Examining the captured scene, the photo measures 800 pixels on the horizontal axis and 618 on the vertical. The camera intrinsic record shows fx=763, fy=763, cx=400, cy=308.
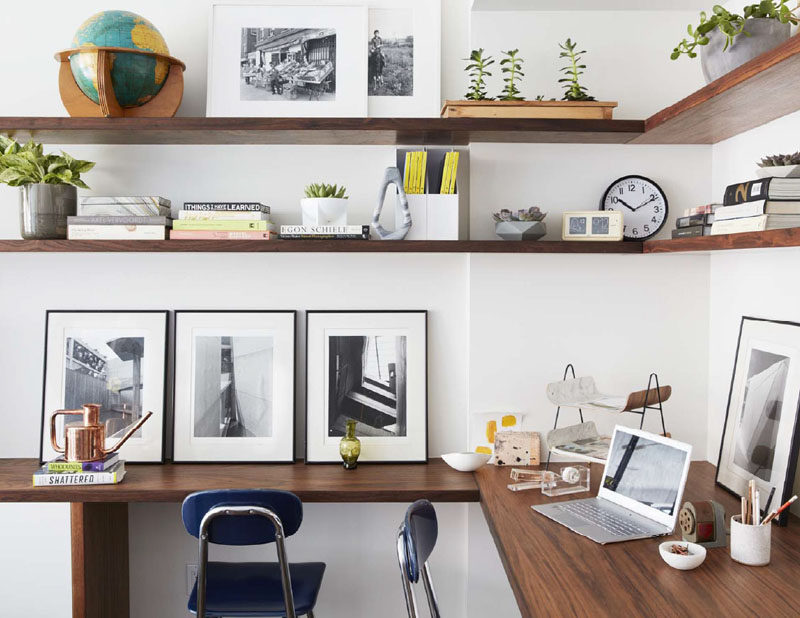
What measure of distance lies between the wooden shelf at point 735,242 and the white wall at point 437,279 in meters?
0.36

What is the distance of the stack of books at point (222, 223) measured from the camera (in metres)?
2.53

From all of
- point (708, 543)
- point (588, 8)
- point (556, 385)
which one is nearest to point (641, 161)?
point (588, 8)

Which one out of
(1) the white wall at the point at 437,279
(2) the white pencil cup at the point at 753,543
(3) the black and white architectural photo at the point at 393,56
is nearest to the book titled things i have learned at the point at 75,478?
(1) the white wall at the point at 437,279

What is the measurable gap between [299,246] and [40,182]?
906 millimetres

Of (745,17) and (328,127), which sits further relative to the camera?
(328,127)

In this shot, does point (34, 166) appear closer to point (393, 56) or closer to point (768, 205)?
point (393, 56)

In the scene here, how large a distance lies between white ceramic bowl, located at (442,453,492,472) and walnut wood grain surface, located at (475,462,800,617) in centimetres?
49

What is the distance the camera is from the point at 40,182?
101 inches

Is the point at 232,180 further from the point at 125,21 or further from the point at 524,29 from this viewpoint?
the point at 524,29

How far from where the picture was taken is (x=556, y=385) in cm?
248

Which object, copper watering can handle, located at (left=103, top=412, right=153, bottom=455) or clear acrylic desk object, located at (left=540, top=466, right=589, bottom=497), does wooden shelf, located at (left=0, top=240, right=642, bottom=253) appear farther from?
clear acrylic desk object, located at (left=540, top=466, right=589, bottom=497)

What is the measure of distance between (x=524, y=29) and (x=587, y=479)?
1.54 metres

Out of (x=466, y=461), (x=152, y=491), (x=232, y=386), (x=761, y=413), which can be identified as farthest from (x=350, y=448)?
(x=761, y=413)

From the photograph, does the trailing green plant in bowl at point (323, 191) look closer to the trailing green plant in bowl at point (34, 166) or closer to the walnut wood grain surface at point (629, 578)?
the trailing green plant in bowl at point (34, 166)
